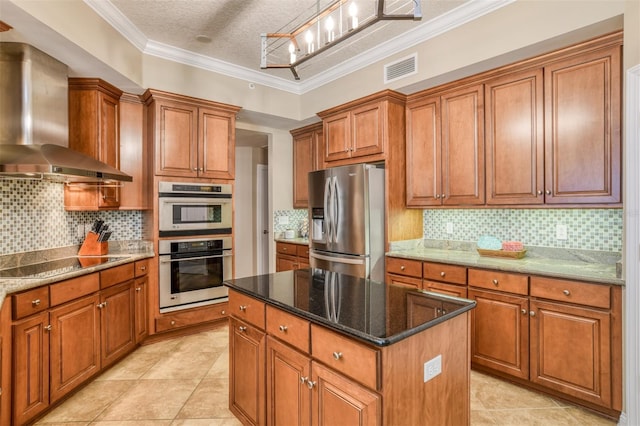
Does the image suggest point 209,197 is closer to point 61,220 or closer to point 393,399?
point 61,220

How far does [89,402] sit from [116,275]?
0.98 metres

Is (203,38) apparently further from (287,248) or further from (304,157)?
(287,248)

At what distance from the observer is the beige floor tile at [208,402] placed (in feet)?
7.39

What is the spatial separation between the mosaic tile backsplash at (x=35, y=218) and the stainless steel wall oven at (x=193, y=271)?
2.65 ft

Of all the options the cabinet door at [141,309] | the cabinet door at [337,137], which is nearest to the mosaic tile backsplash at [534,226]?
the cabinet door at [337,137]

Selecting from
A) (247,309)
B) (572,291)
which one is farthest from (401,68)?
(247,309)

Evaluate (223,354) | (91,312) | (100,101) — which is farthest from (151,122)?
(223,354)

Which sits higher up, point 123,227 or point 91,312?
point 123,227

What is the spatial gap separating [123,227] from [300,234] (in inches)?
92.6

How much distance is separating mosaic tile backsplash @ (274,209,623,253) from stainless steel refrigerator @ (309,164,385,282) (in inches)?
29.0

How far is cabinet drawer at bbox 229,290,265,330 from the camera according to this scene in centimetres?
182

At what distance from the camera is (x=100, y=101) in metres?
3.19

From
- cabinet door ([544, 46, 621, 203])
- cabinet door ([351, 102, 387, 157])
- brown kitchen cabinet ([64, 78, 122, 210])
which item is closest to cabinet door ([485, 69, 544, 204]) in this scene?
cabinet door ([544, 46, 621, 203])

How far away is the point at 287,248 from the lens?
4641 millimetres
